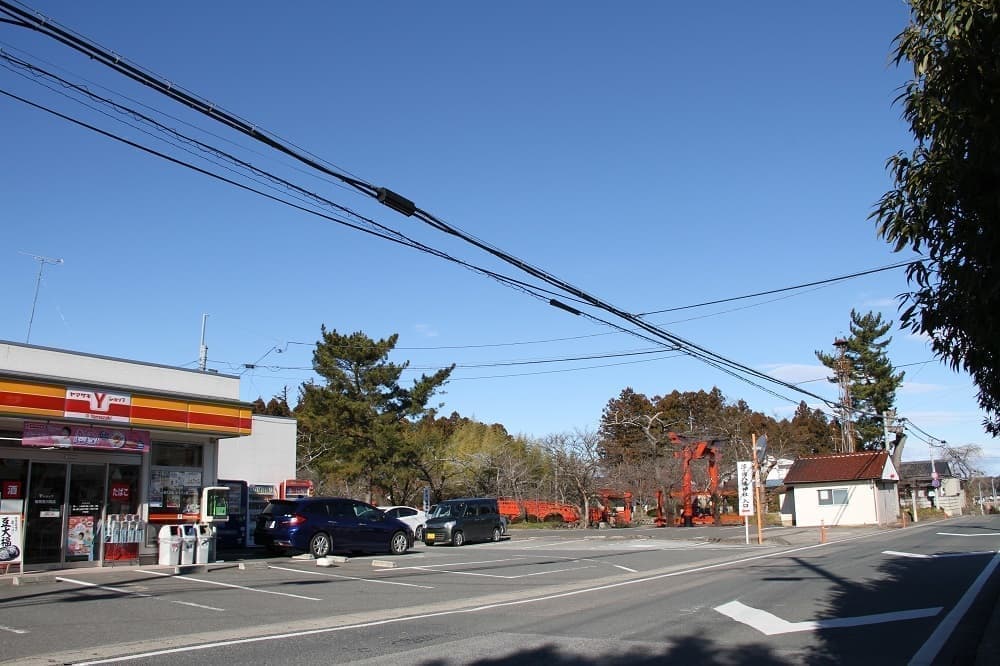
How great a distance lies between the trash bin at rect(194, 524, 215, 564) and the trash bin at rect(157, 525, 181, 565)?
1.43 ft

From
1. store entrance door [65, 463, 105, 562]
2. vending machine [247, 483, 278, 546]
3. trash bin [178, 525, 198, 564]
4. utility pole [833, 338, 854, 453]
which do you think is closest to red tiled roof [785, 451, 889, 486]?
utility pole [833, 338, 854, 453]

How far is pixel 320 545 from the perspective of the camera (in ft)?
72.1

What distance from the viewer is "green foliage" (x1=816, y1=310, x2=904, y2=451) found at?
65938 millimetres

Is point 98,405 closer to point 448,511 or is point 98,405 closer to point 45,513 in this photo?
point 45,513

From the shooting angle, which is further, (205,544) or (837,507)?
(837,507)

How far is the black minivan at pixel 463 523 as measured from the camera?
30.5m

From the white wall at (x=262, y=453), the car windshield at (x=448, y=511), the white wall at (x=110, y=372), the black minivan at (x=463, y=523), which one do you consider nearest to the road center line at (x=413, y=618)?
the white wall at (x=110, y=372)

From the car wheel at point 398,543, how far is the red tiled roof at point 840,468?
3088 cm

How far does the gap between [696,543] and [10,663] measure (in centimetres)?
2645

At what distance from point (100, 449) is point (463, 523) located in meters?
15.7

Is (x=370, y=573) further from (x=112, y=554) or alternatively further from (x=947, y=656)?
(x=947, y=656)

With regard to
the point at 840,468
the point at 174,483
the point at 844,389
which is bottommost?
the point at 174,483

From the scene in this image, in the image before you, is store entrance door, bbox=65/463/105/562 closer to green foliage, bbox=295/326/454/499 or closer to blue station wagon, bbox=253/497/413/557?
blue station wagon, bbox=253/497/413/557

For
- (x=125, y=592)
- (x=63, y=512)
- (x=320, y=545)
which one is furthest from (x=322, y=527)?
(x=125, y=592)
